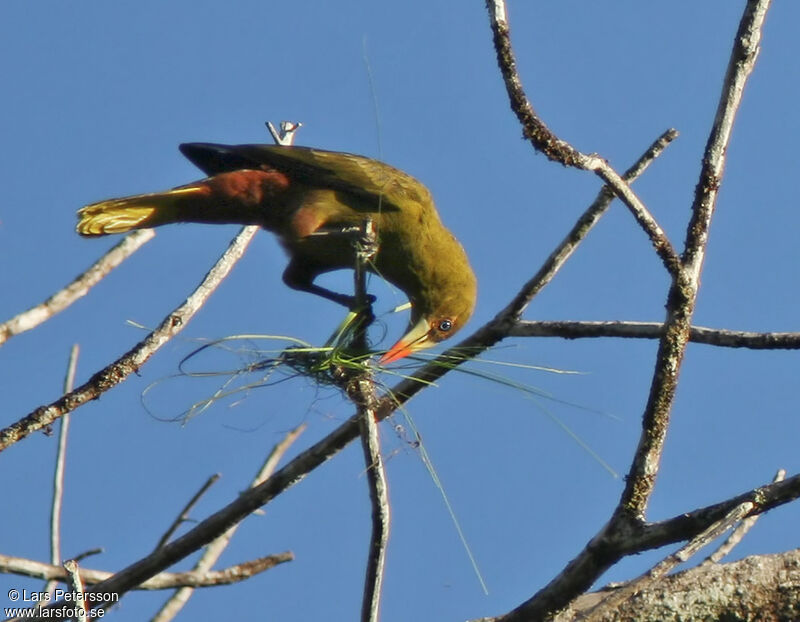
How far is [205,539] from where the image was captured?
13.3ft

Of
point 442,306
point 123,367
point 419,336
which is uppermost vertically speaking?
point 442,306

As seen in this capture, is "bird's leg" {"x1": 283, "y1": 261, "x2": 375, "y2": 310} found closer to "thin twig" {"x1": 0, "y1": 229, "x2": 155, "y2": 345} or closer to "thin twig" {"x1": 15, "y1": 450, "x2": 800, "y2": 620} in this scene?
"thin twig" {"x1": 0, "y1": 229, "x2": 155, "y2": 345}

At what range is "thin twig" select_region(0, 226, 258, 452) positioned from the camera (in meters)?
3.96

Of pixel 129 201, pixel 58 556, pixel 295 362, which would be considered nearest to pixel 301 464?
pixel 295 362

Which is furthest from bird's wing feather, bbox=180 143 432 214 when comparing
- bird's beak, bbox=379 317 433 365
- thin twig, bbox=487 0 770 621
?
thin twig, bbox=487 0 770 621

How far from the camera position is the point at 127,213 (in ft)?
20.5

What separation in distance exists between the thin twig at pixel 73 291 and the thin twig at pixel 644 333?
2049 millimetres

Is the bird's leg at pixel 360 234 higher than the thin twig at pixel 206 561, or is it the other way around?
the bird's leg at pixel 360 234

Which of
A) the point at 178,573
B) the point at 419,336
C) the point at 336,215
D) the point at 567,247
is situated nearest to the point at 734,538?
the point at 567,247

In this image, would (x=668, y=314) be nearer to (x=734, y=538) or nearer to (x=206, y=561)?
(x=734, y=538)

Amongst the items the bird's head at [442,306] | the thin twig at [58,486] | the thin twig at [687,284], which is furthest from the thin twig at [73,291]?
the thin twig at [687,284]

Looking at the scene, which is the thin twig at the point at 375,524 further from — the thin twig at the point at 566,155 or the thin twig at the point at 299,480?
the thin twig at the point at 566,155

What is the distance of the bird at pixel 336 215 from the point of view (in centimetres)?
650

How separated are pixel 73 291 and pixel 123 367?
1.04 metres
